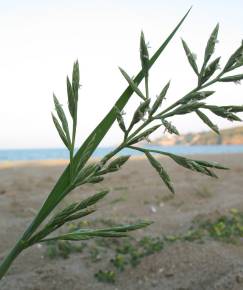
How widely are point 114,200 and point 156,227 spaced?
2.03 meters

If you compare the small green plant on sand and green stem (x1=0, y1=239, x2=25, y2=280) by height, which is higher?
the small green plant on sand

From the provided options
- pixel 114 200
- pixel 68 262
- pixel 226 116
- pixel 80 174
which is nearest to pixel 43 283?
pixel 68 262

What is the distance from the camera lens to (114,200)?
695 centimetres

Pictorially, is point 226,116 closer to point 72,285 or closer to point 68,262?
point 72,285

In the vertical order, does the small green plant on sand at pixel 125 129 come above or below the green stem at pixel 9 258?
above

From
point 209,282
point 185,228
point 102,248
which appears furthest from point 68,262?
point 185,228

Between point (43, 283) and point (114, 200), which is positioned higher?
point (43, 283)

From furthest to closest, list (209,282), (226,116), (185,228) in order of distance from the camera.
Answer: (185,228) < (209,282) < (226,116)

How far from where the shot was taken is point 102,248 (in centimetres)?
381

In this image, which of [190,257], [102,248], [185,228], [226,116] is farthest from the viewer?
[185,228]

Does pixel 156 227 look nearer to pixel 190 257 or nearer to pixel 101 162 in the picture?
pixel 190 257

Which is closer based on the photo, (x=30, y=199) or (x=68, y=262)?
(x=68, y=262)

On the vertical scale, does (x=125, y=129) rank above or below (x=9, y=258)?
above

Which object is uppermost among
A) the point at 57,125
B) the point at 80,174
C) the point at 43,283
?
the point at 57,125
